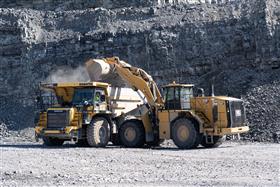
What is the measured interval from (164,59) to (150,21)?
2.94m

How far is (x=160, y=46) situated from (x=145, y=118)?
772 cm

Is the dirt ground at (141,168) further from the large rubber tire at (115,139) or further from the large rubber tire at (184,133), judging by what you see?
the large rubber tire at (115,139)

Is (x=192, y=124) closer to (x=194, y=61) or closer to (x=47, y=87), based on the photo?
(x=47, y=87)

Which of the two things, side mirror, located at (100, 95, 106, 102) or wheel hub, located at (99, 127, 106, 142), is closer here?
wheel hub, located at (99, 127, 106, 142)

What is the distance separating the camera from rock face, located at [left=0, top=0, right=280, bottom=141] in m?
21.4

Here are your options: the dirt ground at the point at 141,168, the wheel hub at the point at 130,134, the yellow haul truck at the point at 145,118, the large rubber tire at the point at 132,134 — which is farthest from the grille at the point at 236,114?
the wheel hub at the point at 130,134

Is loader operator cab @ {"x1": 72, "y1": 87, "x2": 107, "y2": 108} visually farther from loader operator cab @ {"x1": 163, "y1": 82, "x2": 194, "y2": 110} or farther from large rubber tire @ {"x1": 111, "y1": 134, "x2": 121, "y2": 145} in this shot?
loader operator cab @ {"x1": 163, "y1": 82, "x2": 194, "y2": 110}

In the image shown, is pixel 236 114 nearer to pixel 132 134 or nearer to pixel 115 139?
pixel 132 134

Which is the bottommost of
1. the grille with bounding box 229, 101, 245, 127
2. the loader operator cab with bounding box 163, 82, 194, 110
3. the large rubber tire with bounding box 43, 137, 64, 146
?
the large rubber tire with bounding box 43, 137, 64, 146

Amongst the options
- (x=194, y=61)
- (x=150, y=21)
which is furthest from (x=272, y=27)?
(x=150, y=21)

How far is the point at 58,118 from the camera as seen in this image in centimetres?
1504

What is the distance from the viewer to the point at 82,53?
24.3 metres

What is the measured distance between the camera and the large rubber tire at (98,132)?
15.1 meters

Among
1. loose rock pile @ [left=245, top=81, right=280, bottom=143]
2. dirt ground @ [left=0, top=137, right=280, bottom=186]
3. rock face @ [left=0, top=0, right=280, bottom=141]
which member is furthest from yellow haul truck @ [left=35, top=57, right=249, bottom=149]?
rock face @ [left=0, top=0, right=280, bottom=141]
